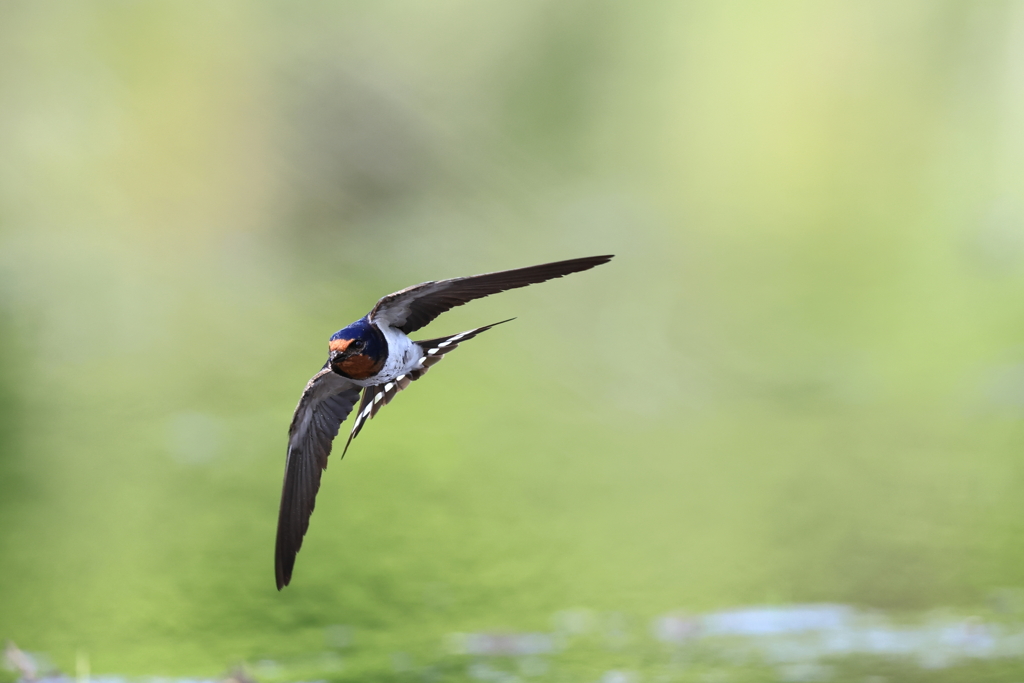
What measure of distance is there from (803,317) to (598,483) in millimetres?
4487

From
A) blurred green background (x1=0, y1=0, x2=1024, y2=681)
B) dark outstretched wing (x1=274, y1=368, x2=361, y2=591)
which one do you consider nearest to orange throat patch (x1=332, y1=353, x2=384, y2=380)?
dark outstretched wing (x1=274, y1=368, x2=361, y2=591)

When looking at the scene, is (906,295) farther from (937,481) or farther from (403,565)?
(403,565)

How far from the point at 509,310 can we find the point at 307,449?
731 centimetres

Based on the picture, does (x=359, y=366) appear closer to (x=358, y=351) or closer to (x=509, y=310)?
(x=358, y=351)

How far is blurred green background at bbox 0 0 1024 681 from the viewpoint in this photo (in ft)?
16.0

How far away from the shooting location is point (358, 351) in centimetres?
240

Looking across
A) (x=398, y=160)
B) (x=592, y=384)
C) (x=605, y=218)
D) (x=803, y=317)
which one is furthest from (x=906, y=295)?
(x=398, y=160)

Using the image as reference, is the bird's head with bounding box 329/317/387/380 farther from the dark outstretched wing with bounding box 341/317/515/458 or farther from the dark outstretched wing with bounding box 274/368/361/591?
the dark outstretched wing with bounding box 274/368/361/591

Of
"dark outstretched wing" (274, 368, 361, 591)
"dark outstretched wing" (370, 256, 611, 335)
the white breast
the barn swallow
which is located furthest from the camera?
"dark outstretched wing" (274, 368, 361, 591)

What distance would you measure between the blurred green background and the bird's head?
180 centimetres

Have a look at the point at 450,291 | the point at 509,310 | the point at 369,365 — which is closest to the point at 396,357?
the point at 369,365

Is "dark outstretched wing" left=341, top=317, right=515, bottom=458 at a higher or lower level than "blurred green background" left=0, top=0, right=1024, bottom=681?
lower

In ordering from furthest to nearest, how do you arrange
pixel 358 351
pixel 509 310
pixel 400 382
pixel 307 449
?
pixel 509 310
pixel 307 449
pixel 400 382
pixel 358 351

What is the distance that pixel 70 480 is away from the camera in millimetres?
6020
